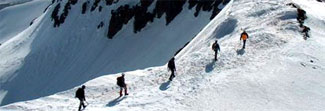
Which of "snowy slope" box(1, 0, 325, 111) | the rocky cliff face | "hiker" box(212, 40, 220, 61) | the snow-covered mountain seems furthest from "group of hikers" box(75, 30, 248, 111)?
the rocky cliff face

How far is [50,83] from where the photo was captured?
67.9m

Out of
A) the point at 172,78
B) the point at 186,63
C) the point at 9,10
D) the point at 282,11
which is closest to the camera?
the point at 172,78

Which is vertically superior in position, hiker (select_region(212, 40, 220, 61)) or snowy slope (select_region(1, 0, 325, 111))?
hiker (select_region(212, 40, 220, 61))

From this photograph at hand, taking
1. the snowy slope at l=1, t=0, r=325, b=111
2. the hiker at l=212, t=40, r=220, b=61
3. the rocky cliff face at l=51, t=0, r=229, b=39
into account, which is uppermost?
the rocky cliff face at l=51, t=0, r=229, b=39

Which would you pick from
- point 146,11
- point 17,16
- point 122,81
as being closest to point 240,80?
point 122,81

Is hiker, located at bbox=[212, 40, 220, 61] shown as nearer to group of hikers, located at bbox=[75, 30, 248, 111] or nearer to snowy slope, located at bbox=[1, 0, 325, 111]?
group of hikers, located at bbox=[75, 30, 248, 111]

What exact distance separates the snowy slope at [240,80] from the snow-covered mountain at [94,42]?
972 inches

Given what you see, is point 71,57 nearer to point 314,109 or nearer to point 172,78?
point 172,78

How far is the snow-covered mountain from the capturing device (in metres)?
61.7

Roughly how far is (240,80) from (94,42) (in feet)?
164

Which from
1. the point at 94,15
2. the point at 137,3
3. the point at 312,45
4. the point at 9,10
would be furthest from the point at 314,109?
the point at 9,10

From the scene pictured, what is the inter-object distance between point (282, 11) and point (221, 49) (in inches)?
324

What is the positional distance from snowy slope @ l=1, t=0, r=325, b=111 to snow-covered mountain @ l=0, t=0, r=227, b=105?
24.7 m

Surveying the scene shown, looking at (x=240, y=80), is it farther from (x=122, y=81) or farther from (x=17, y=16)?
(x=17, y=16)
